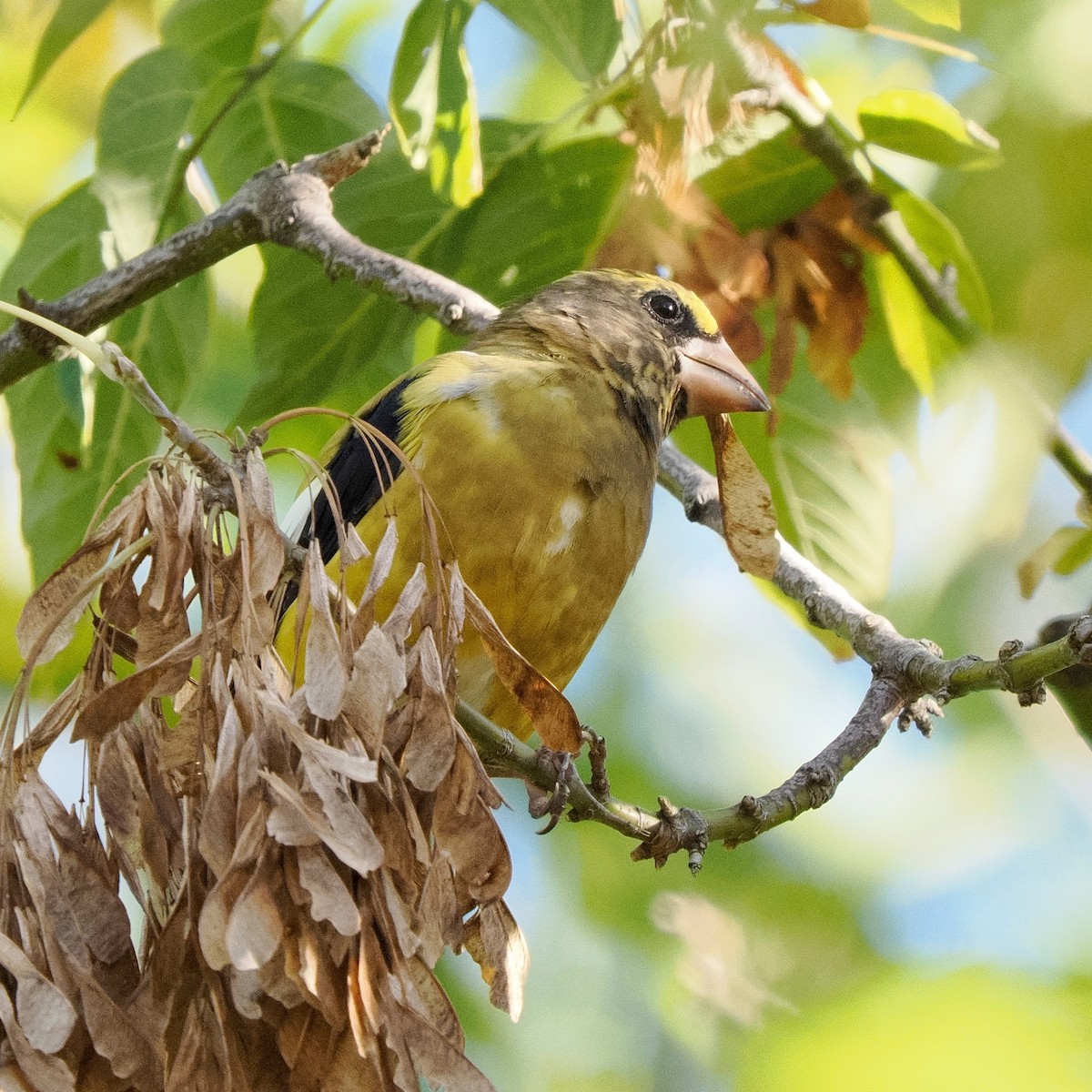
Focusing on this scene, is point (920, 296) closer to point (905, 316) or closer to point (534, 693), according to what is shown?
point (905, 316)

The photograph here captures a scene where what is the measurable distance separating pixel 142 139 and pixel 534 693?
174cm

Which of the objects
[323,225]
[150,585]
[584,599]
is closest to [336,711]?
[150,585]

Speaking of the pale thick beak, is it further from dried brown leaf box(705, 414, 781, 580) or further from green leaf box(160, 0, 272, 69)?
green leaf box(160, 0, 272, 69)

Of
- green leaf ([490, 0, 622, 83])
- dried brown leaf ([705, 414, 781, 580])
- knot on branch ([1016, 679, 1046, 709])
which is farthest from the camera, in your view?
green leaf ([490, 0, 622, 83])

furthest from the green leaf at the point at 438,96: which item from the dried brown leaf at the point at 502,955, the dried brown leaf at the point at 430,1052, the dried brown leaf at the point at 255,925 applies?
the dried brown leaf at the point at 430,1052

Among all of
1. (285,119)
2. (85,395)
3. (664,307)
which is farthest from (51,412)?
(664,307)

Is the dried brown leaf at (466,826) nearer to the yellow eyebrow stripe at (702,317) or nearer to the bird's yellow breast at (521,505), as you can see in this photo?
the bird's yellow breast at (521,505)

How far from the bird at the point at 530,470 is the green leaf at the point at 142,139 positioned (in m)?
0.66

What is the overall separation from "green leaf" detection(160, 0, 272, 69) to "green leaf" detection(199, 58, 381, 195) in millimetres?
71

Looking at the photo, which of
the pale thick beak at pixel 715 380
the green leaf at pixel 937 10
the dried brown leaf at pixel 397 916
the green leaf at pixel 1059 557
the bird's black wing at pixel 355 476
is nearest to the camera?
the dried brown leaf at pixel 397 916

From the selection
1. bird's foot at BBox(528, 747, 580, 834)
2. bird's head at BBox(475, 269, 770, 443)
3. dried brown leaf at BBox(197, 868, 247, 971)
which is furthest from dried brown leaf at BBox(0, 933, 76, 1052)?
bird's head at BBox(475, 269, 770, 443)

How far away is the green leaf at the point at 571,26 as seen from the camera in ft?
9.80

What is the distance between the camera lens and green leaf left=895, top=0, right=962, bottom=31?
263 cm

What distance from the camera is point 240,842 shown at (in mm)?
1688
